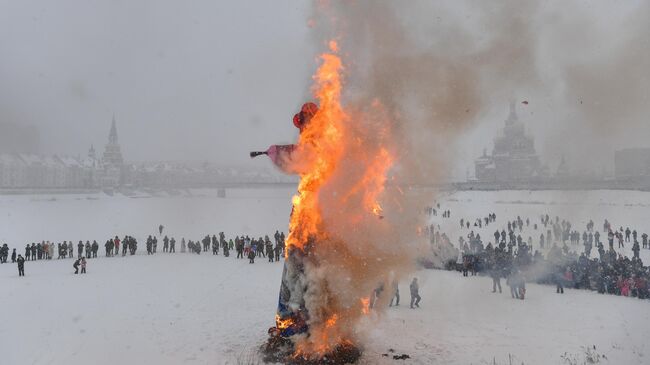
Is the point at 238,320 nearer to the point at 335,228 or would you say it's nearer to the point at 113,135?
the point at 335,228

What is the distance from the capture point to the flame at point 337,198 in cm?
1080

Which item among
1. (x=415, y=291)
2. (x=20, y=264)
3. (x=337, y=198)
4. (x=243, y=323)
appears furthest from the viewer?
(x=20, y=264)

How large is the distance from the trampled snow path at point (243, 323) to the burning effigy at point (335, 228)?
1.42 m

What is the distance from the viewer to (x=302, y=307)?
10.9 m

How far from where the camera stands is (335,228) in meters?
10.8

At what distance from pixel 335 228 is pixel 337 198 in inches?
29.8

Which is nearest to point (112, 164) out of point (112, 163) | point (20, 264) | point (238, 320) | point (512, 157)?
point (112, 163)

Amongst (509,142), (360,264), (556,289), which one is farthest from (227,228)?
(509,142)

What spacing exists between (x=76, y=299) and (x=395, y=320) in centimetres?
1221

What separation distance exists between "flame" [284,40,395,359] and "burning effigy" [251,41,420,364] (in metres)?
0.02

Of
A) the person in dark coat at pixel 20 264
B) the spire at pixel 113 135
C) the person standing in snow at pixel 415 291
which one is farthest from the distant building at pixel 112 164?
the person standing in snow at pixel 415 291

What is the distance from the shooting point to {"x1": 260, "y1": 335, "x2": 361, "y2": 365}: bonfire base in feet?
34.9

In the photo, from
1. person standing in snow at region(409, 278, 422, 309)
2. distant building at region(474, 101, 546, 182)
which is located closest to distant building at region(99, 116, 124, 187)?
Result: distant building at region(474, 101, 546, 182)

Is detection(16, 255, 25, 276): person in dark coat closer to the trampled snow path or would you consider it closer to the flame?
the trampled snow path
